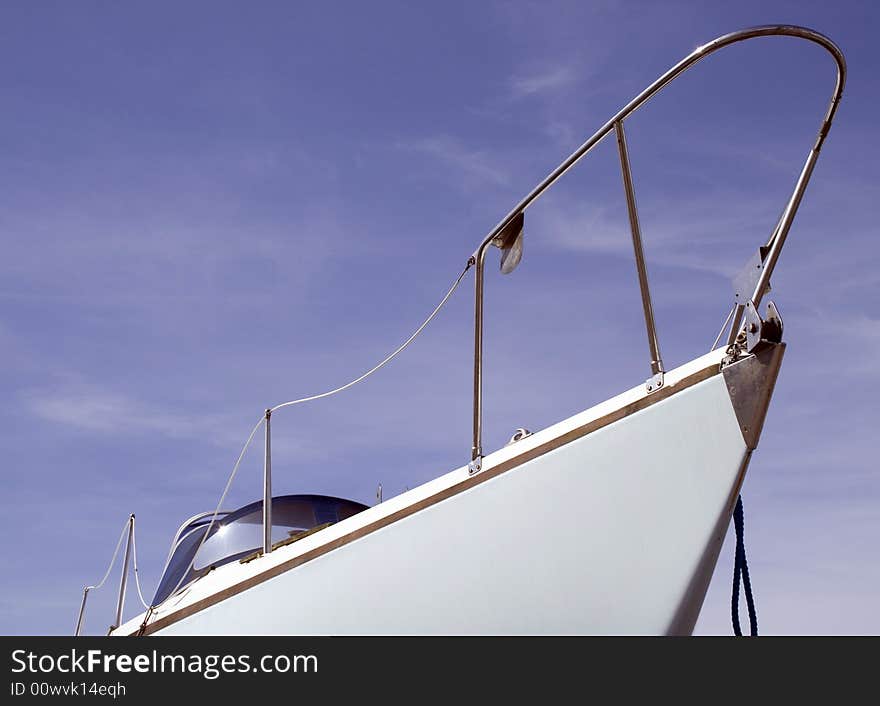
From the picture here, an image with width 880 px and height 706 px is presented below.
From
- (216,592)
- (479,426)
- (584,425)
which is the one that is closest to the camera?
(584,425)

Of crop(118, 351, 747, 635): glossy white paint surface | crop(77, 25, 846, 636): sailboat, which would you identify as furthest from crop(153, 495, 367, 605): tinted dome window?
crop(118, 351, 747, 635): glossy white paint surface

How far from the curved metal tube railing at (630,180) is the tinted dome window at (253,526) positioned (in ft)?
8.35

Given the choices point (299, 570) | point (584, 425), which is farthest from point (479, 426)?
point (299, 570)

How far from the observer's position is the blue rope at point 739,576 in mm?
4258

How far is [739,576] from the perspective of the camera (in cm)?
428

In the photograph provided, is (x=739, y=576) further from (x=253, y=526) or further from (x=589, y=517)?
(x=253, y=526)

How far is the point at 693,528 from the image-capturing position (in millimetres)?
3904

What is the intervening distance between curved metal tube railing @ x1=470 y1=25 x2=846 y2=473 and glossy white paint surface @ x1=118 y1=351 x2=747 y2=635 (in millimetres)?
231

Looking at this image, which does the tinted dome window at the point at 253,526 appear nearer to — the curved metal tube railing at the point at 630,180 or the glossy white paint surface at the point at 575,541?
the glossy white paint surface at the point at 575,541

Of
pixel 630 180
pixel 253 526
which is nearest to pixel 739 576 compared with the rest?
pixel 630 180

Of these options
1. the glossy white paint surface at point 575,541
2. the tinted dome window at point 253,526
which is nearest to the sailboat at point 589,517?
the glossy white paint surface at point 575,541
